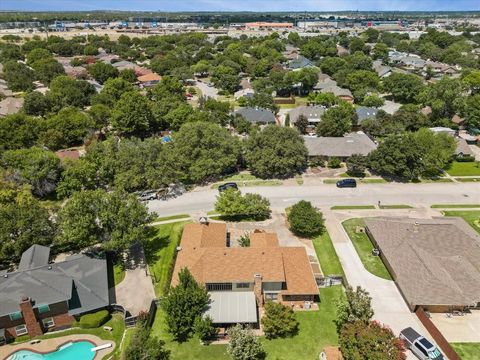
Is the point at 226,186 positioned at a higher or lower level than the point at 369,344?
lower

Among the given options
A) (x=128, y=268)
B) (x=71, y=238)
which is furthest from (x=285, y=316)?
(x=71, y=238)

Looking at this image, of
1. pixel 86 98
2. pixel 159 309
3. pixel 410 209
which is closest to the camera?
pixel 159 309

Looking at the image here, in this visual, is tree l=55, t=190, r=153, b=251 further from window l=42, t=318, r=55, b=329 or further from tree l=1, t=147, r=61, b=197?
tree l=1, t=147, r=61, b=197

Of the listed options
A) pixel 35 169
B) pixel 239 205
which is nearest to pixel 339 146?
pixel 239 205

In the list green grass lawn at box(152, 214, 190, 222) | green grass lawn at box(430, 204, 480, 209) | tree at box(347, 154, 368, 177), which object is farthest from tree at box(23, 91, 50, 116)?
green grass lawn at box(430, 204, 480, 209)

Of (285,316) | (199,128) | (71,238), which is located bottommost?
(285,316)

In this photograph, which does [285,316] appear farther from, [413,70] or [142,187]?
[413,70]

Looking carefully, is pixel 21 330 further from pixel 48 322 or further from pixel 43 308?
pixel 43 308
